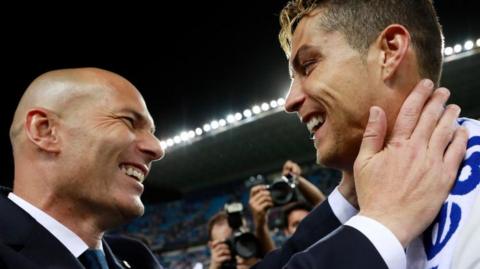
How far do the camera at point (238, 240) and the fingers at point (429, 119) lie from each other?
2289 mm

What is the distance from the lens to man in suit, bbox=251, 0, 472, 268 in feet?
3.08

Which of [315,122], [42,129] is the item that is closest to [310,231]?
[315,122]

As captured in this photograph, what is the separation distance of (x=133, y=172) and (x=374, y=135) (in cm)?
102

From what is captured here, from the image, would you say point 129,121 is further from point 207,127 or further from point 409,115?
point 207,127

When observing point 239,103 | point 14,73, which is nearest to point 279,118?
point 239,103

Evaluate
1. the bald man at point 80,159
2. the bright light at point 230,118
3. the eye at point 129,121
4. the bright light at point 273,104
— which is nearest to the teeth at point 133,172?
the bald man at point 80,159

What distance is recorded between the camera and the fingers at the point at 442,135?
961 millimetres

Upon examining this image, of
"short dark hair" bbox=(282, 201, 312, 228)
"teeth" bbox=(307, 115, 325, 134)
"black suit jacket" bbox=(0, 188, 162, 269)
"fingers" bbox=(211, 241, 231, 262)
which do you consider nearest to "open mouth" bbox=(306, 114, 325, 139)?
"teeth" bbox=(307, 115, 325, 134)

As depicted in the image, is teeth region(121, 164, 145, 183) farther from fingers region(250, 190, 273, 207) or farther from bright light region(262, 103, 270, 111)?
bright light region(262, 103, 270, 111)

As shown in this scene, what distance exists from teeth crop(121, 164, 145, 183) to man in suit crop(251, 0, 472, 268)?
0.69m

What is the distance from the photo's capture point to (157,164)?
1124cm

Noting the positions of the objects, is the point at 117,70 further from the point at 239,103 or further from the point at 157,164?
the point at 157,164

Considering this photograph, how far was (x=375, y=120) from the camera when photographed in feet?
3.34

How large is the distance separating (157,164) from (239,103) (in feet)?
10.2
